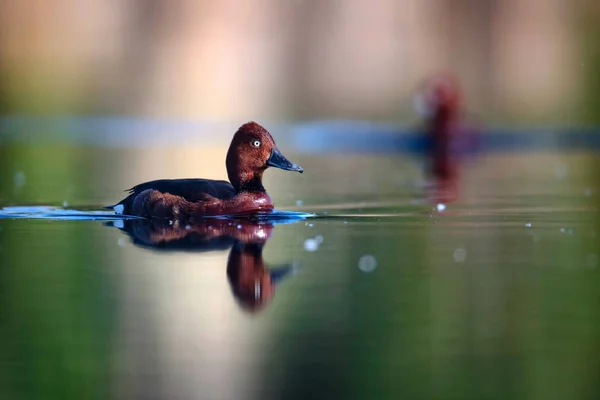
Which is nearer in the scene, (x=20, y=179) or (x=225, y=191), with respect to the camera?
(x=225, y=191)

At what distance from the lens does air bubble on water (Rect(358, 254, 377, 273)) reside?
691 centimetres

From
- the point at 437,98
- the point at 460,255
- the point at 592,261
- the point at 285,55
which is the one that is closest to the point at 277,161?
the point at 460,255

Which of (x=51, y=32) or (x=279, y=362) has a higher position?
(x=51, y=32)

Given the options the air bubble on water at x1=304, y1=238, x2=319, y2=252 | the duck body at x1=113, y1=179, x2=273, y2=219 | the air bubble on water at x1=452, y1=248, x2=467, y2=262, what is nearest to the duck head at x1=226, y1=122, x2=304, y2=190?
the duck body at x1=113, y1=179, x2=273, y2=219

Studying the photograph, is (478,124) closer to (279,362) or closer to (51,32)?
(51,32)

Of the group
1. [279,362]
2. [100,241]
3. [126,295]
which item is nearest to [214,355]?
[279,362]

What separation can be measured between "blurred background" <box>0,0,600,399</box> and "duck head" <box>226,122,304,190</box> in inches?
20.4

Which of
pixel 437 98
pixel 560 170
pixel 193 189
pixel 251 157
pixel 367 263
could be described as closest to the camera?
pixel 367 263

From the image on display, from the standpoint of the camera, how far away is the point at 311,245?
7891mm

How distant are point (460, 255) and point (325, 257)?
81 cm

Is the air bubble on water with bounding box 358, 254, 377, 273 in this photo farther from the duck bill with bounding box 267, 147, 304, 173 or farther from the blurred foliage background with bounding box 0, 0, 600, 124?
the blurred foliage background with bounding box 0, 0, 600, 124

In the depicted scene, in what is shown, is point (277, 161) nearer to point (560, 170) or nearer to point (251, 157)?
point (251, 157)

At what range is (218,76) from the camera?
3172cm

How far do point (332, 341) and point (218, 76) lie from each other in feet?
88.3
